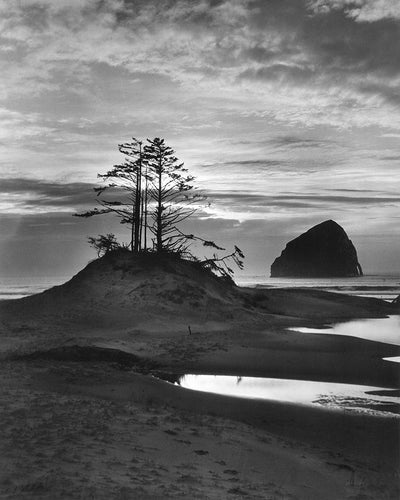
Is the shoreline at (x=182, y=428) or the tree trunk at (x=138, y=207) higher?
the tree trunk at (x=138, y=207)

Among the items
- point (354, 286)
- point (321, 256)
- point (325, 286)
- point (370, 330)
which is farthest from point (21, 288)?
point (321, 256)

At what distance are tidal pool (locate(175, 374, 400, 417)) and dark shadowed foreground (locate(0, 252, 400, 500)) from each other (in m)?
0.65

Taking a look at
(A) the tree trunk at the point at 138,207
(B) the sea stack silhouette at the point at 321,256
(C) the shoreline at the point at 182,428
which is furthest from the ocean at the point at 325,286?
(B) the sea stack silhouette at the point at 321,256

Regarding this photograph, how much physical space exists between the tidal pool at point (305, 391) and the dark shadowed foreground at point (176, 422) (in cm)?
65

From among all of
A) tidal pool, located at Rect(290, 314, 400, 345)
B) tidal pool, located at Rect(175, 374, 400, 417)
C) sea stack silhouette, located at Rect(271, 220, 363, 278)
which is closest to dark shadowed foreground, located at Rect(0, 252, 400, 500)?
tidal pool, located at Rect(175, 374, 400, 417)

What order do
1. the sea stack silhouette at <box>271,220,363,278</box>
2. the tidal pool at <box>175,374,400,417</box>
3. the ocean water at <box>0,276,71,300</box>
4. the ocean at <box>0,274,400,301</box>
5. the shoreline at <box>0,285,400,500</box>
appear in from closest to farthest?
the shoreline at <box>0,285,400,500</box> → the tidal pool at <box>175,374,400,417</box> → the ocean water at <box>0,276,71,300</box> → the ocean at <box>0,274,400,301</box> → the sea stack silhouette at <box>271,220,363,278</box>

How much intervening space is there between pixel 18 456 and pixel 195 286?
2274 centimetres

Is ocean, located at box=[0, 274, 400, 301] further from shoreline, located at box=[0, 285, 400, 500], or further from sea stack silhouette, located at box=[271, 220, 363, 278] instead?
sea stack silhouette, located at box=[271, 220, 363, 278]

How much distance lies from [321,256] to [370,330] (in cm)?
15835

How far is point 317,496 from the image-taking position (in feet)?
19.3

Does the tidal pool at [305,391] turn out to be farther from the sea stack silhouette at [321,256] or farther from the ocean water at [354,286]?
the sea stack silhouette at [321,256]

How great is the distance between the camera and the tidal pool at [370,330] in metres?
23.0

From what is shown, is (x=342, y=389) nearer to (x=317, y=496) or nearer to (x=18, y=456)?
(x=317, y=496)

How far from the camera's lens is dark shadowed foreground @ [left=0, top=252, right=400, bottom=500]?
5758 millimetres
